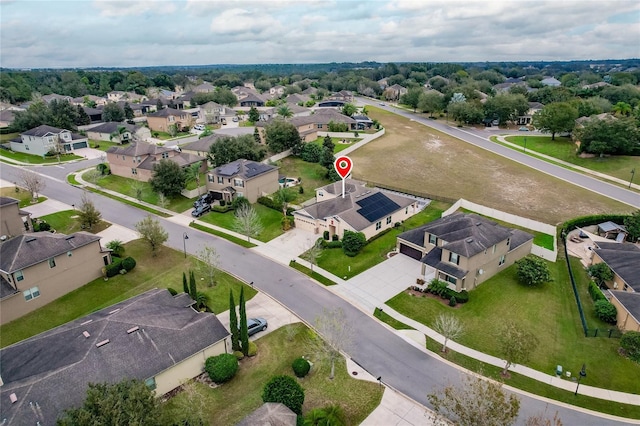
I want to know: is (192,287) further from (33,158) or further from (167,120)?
(167,120)

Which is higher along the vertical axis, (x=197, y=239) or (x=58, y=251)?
(x=58, y=251)

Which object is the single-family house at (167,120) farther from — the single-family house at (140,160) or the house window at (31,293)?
the house window at (31,293)

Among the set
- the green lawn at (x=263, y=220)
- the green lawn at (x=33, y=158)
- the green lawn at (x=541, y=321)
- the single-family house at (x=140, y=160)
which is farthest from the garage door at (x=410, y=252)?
the green lawn at (x=33, y=158)

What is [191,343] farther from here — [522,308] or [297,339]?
[522,308]

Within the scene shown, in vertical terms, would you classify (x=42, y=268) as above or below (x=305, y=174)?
above

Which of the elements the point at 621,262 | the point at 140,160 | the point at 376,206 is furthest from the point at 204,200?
the point at 621,262

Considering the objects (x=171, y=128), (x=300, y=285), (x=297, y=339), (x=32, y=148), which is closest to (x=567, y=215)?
(x=300, y=285)
